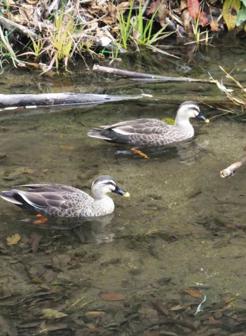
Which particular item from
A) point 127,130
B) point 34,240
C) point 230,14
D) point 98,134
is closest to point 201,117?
point 127,130

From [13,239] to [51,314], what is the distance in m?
1.13

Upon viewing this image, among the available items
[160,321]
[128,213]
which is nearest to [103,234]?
[128,213]

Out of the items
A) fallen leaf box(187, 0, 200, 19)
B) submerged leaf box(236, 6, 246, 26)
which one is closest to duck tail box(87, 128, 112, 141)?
fallen leaf box(187, 0, 200, 19)

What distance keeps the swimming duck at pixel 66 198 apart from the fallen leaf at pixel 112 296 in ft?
4.35

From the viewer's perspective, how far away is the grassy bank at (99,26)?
10266 mm

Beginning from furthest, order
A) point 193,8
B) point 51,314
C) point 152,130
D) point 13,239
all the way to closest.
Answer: point 193,8, point 152,130, point 13,239, point 51,314

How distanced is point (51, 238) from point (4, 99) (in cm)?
291

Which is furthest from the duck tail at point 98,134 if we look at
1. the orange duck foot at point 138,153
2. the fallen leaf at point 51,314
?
the fallen leaf at point 51,314

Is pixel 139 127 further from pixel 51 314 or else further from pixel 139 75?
pixel 51 314

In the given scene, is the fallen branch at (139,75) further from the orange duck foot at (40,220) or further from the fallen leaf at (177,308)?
the fallen leaf at (177,308)

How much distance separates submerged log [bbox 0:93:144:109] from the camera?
29.0ft

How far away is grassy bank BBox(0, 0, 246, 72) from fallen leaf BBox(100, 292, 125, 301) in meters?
5.12

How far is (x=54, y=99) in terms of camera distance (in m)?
8.97

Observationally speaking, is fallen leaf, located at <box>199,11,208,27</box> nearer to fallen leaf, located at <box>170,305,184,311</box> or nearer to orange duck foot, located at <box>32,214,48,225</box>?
orange duck foot, located at <box>32,214,48,225</box>
